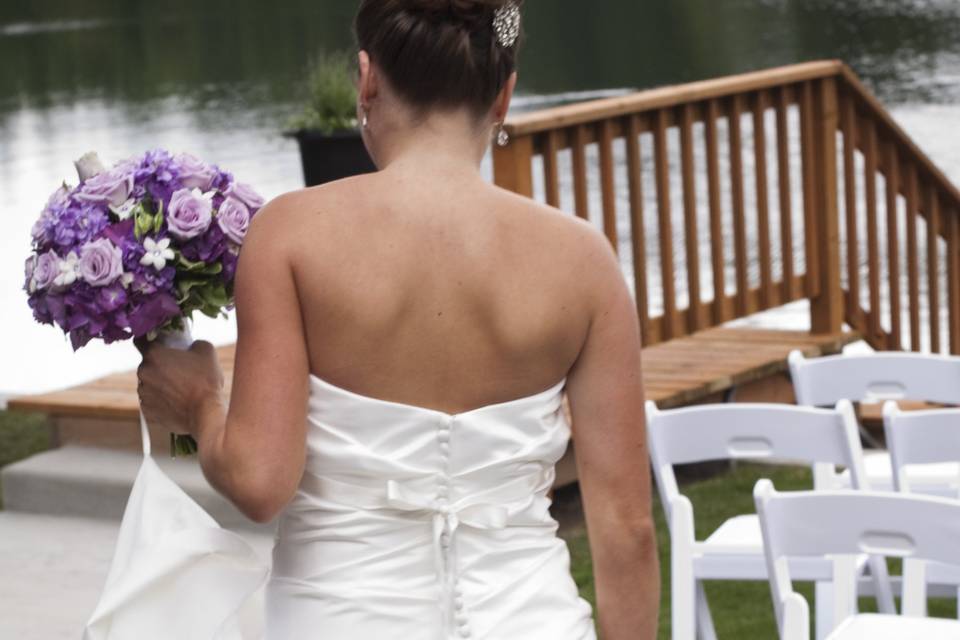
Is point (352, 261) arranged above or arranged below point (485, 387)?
above

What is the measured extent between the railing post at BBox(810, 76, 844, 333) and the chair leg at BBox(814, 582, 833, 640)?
3615 mm

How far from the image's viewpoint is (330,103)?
8.27 metres

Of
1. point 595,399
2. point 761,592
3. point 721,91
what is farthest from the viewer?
point 721,91

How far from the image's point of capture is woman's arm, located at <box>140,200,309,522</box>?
2141 millimetres

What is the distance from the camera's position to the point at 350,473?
2.26 metres

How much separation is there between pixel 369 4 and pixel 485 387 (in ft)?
1.68

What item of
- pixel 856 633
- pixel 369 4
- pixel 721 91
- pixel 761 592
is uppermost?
pixel 369 4

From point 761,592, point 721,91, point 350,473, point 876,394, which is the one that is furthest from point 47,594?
point 350,473

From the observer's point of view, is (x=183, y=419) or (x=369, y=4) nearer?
(x=369, y=4)

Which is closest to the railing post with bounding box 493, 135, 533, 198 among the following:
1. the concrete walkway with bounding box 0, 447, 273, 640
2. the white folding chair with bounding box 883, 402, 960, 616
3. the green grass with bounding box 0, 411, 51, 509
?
the concrete walkway with bounding box 0, 447, 273, 640

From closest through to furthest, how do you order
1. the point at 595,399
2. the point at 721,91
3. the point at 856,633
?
the point at 595,399 → the point at 856,633 → the point at 721,91

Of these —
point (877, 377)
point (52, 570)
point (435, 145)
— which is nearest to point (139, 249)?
point (435, 145)

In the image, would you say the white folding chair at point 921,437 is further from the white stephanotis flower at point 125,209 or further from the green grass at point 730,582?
the white stephanotis flower at point 125,209

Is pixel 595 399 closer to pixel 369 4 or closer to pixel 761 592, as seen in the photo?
pixel 369 4
